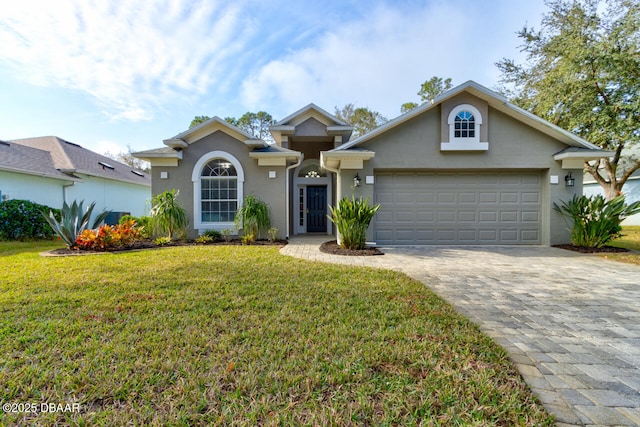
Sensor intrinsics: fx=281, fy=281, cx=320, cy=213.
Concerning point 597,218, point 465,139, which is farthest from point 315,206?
point 597,218

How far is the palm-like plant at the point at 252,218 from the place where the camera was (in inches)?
380

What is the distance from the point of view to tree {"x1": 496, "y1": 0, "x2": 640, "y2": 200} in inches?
461

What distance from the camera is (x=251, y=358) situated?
8.20 feet

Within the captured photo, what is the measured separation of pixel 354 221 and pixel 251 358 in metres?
6.10

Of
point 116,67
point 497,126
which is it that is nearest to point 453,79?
point 497,126

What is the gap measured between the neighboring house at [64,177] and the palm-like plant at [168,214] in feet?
19.4

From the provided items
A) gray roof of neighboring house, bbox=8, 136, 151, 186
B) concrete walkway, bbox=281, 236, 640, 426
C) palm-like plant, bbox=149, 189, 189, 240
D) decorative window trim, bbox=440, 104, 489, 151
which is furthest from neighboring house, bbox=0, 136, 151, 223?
decorative window trim, bbox=440, 104, 489, 151

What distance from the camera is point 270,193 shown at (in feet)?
33.9

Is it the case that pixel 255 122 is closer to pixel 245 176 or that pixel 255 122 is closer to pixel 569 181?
pixel 245 176

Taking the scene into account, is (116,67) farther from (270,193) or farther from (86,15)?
(270,193)

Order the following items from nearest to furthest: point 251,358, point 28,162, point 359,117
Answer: point 251,358 < point 28,162 < point 359,117

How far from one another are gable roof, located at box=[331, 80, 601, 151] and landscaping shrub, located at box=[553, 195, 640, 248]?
68.9 inches

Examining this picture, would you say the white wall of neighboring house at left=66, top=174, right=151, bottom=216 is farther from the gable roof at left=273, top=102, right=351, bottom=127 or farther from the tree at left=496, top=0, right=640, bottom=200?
the tree at left=496, top=0, right=640, bottom=200

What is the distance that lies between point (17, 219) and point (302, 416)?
14393 mm
